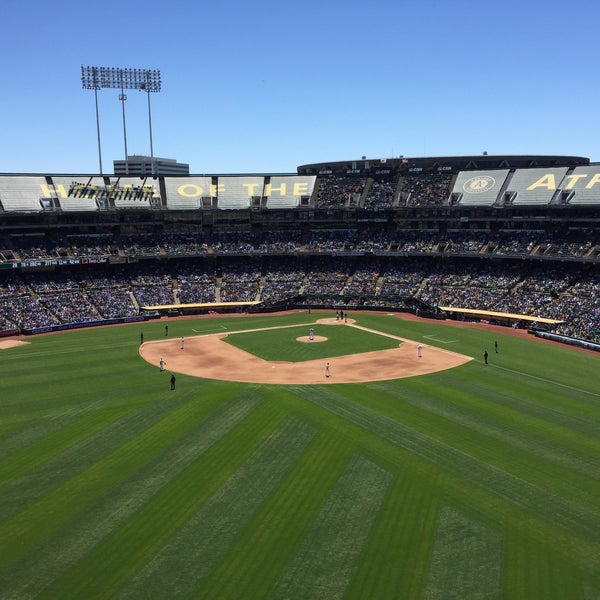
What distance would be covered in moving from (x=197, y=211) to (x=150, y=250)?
34.3ft

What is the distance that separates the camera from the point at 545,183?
74.2 metres

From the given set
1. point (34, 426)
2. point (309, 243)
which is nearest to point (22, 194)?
point (309, 243)

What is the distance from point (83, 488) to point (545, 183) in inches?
2859

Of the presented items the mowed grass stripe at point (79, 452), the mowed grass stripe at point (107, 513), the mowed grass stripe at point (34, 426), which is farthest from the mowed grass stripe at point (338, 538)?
the mowed grass stripe at point (34, 426)

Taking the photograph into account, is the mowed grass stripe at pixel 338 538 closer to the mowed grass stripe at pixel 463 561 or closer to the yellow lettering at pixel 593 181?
the mowed grass stripe at pixel 463 561

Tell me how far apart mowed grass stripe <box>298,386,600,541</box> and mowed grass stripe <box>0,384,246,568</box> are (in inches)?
398

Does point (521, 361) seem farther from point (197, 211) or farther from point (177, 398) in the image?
point (197, 211)

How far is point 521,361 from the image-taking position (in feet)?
146

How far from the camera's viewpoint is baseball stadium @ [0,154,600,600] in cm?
1855

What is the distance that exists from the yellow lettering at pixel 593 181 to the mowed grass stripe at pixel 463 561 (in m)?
62.4

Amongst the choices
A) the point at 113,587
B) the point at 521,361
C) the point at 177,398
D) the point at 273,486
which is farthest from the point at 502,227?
the point at 113,587

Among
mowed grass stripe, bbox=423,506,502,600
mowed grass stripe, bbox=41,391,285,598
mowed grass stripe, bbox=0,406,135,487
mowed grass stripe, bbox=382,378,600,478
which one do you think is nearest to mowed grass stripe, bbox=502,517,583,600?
mowed grass stripe, bbox=423,506,502,600

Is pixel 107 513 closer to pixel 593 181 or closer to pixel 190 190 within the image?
pixel 593 181

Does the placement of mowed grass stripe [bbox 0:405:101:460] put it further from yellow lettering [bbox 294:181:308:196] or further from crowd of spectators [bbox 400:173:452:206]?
crowd of spectators [bbox 400:173:452:206]
